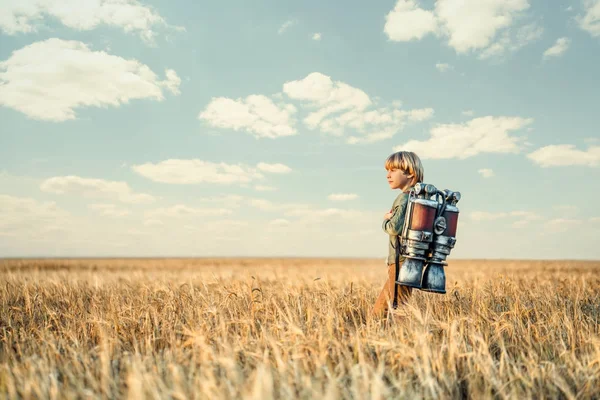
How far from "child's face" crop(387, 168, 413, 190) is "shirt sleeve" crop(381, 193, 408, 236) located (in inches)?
8.5

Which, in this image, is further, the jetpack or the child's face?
the child's face

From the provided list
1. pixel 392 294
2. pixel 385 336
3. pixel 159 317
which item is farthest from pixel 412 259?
pixel 159 317

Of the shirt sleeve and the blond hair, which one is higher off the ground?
the blond hair

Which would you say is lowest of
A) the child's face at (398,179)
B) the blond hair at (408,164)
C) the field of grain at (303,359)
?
the field of grain at (303,359)

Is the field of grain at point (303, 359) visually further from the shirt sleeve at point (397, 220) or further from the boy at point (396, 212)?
the shirt sleeve at point (397, 220)

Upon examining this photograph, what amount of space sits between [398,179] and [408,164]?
195 millimetres

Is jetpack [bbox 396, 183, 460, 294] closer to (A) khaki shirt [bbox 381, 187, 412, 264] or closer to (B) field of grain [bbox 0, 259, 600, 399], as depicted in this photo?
(A) khaki shirt [bbox 381, 187, 412, 264]

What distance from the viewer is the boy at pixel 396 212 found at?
4625 mm

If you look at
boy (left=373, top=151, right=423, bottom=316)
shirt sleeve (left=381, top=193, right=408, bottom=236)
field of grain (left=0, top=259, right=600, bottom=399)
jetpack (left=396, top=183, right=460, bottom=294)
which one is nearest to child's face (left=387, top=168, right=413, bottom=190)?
boy (left=373, top=151, right=423, bottom=316)

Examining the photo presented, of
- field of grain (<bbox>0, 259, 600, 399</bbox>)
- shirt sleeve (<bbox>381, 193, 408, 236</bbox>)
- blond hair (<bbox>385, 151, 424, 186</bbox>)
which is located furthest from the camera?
blond hair (<bbox>385, 151, 424, 186</bbox>)

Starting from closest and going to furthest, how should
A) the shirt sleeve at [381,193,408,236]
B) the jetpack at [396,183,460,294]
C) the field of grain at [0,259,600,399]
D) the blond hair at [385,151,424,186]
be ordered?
the field of grain at [0,259,600,399] → the jetpack at [396,183,460,294] → the shirt sleeve at [381,193,408,236] → the blond hair at [385,151,424,186]

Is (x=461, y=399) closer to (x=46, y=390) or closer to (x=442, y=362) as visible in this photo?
(x=442, y=362)

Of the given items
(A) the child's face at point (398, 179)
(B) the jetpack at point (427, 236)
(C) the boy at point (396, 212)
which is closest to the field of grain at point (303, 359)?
(C) the boy at point (396, 212)

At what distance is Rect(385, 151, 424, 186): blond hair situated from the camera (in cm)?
483
